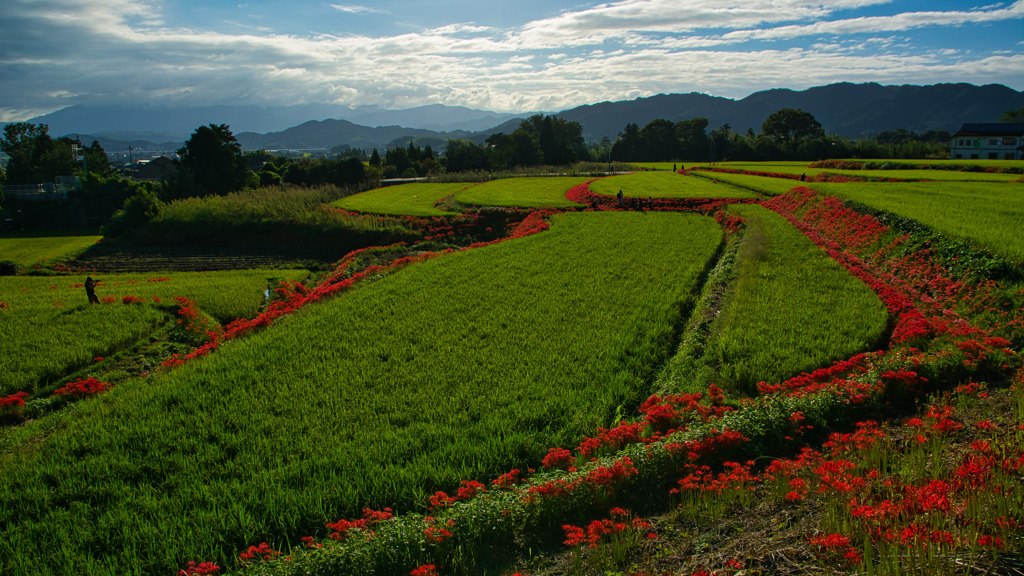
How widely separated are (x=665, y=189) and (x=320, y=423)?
Answer: 32319 mm

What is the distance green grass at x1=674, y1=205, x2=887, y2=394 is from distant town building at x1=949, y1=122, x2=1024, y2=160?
5877cm

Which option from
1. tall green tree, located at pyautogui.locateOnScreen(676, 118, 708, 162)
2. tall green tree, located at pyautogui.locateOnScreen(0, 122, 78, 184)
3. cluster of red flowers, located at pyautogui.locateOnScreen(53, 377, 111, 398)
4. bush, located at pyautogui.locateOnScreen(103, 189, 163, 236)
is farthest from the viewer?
tall green tree, located at pyautogui.locateOnScreen(676, 118, 708, 162)

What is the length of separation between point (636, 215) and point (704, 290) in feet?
44.2

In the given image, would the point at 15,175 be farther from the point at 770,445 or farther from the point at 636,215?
the point at 770,445

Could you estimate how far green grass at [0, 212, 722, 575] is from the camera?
506cm

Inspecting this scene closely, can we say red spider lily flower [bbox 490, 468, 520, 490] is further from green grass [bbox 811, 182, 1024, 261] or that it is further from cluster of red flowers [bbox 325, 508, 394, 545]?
green grass [bbox 811, 182, 1024, 261]

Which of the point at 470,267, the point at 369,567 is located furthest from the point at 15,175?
the point at 369,567

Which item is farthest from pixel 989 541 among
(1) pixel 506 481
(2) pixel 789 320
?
(2) pixel 789 320

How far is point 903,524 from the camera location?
393 centimetres

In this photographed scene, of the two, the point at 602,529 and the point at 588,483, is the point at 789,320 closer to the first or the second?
the point at 588,483

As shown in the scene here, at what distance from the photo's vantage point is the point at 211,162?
46.4 metres

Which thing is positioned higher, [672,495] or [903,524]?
[903,524]

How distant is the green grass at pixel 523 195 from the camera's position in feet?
105

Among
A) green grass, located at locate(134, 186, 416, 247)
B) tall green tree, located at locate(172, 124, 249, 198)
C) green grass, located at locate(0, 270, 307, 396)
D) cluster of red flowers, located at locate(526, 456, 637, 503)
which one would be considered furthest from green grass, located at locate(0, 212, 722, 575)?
tall green tree, located at locate(172, 124, 249, 198)
